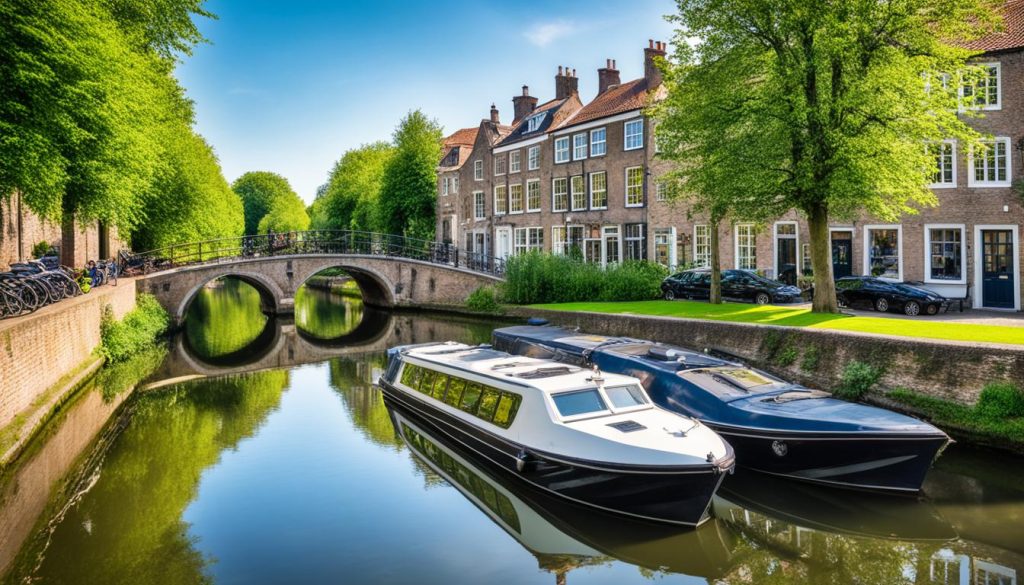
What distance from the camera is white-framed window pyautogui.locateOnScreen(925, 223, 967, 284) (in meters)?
23.2

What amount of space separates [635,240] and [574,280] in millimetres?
5485

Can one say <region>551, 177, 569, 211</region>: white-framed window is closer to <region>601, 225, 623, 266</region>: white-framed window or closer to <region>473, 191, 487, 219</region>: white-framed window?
<region>601, 225, 623, 266</region>: white-framed window

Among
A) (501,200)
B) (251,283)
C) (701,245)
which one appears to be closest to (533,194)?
(501,200)

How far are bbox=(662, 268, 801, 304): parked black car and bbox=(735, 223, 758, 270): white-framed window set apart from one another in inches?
127

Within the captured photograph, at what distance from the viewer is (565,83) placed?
42656mm

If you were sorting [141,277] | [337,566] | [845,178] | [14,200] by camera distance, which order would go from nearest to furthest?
1. [337,566]
2. [845,178]
3. [14,200]
4. [141,277]

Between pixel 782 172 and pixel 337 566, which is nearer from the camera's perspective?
pixel 337 566

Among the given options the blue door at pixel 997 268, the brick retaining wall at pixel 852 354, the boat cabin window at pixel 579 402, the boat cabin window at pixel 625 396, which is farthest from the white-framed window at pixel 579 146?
the boat cabin window at pixel 579 402

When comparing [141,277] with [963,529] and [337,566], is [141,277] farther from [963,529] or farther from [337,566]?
[963,529]

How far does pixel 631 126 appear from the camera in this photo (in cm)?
3412

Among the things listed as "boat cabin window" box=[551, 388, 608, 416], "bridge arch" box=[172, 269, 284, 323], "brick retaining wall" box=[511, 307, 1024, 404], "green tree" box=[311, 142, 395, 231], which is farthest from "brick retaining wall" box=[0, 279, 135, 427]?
"green tree" box=[311, 142, 395, 231]

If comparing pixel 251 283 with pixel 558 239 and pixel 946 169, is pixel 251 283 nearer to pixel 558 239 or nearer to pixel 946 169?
pixel 558 239

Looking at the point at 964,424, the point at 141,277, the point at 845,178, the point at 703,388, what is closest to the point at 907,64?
the point at 845,178

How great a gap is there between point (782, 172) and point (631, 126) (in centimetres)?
1644
